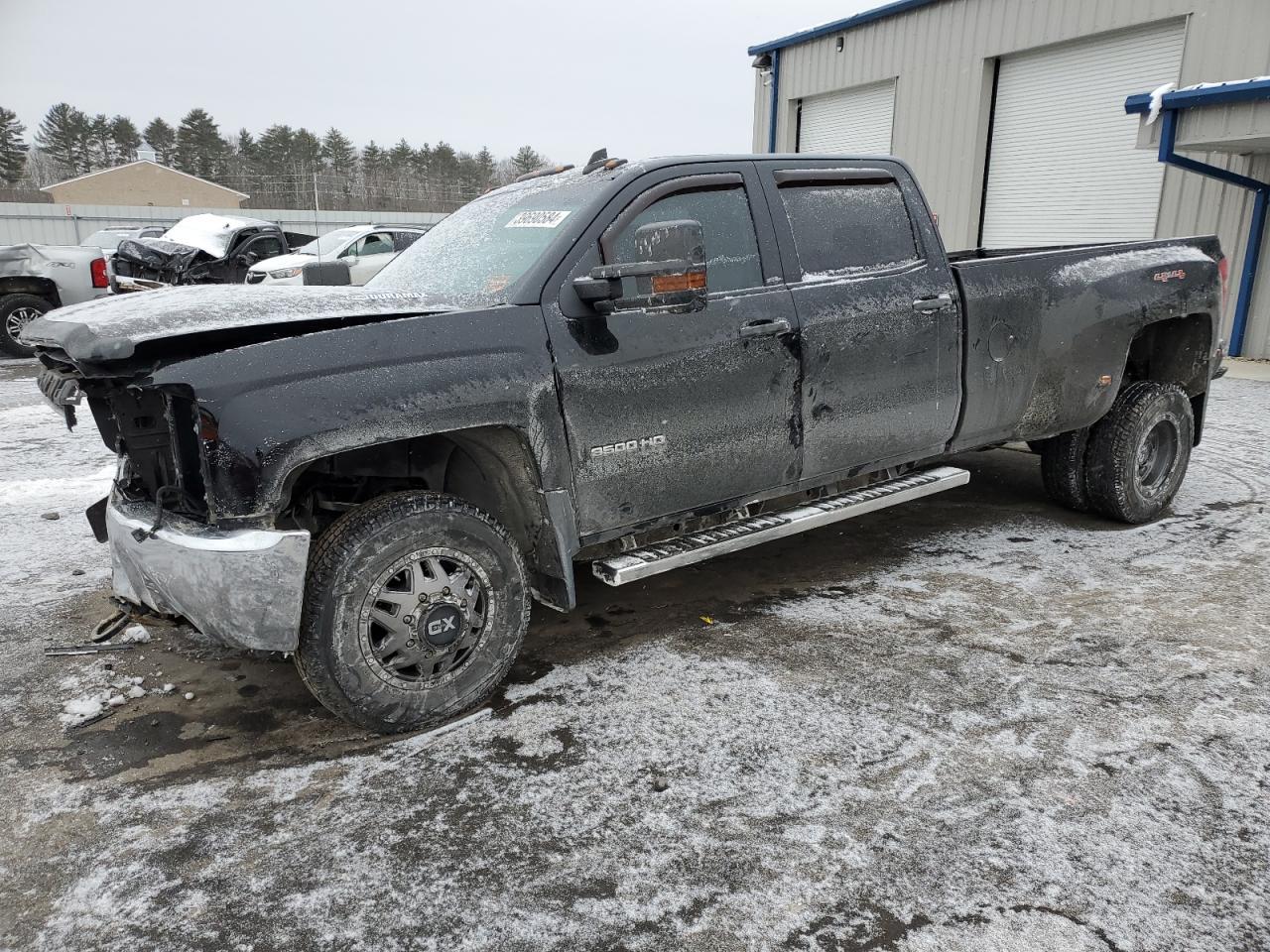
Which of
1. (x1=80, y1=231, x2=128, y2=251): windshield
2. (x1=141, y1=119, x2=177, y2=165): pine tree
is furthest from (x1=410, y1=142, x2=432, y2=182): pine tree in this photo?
(x1=80, y1=231, x2=128, y2=251): windshield

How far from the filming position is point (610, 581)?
3363 mm

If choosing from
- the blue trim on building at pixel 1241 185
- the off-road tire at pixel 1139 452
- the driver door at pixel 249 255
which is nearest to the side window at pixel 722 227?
the off-road tire at pixel 1139 452

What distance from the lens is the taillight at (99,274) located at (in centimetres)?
1283

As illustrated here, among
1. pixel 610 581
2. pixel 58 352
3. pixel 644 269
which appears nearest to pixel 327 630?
pixel 610 581

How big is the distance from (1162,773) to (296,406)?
2806 millimetres

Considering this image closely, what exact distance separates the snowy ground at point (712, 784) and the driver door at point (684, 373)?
683 mm

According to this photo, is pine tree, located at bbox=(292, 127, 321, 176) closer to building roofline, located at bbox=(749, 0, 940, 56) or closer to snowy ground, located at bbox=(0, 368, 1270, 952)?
building roofline, located at bbox=(749, 0, 940, 56)

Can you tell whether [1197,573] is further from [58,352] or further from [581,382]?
[58,352]

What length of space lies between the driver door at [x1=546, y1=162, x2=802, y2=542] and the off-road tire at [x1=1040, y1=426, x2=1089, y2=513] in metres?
2.23

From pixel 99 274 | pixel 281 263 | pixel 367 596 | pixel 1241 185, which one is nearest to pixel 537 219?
pixel 367 596

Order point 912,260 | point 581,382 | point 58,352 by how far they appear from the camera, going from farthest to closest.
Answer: point 912,260, point 581,382, point 58,352

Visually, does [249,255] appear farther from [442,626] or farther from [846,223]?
[442,626]

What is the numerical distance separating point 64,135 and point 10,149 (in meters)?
7.09

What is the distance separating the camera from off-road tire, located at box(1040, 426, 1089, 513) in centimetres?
516
